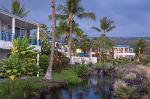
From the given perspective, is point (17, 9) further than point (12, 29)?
Yes

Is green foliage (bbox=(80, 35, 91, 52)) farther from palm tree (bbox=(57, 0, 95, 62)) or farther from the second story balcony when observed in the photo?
the second story balcony

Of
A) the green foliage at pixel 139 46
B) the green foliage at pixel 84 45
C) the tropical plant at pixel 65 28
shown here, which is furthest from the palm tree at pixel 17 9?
the green foliage at pixel 139 46

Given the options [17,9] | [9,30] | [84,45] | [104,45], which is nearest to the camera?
[9,30]

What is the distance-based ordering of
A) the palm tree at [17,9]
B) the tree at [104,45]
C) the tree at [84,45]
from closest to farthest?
the palm tree at [17,9] → the tree at [84,45] → the tree at [104,45]

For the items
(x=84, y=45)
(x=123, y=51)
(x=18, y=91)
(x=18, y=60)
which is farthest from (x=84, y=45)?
(x=18, y=60)

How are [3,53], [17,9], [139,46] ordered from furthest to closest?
[139,46] → [17,9] → [3,53]

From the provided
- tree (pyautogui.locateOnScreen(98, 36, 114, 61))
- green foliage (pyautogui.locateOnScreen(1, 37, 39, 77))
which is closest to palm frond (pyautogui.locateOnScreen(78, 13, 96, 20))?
tree (pyautogui.locateOnScreen(98, 36, 114, 61))

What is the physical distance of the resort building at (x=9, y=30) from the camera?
111ft

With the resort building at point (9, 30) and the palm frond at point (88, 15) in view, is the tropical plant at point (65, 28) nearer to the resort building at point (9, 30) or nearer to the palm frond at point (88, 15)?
the palm frond at point (88, 15)

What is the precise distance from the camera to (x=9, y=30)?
4153 centimetres

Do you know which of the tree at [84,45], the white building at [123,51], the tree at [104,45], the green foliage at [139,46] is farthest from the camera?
the white building at [123,51]

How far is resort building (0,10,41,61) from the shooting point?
1329 inches

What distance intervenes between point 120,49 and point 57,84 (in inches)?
3622

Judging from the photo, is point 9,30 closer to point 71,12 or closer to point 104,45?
point 71,12
